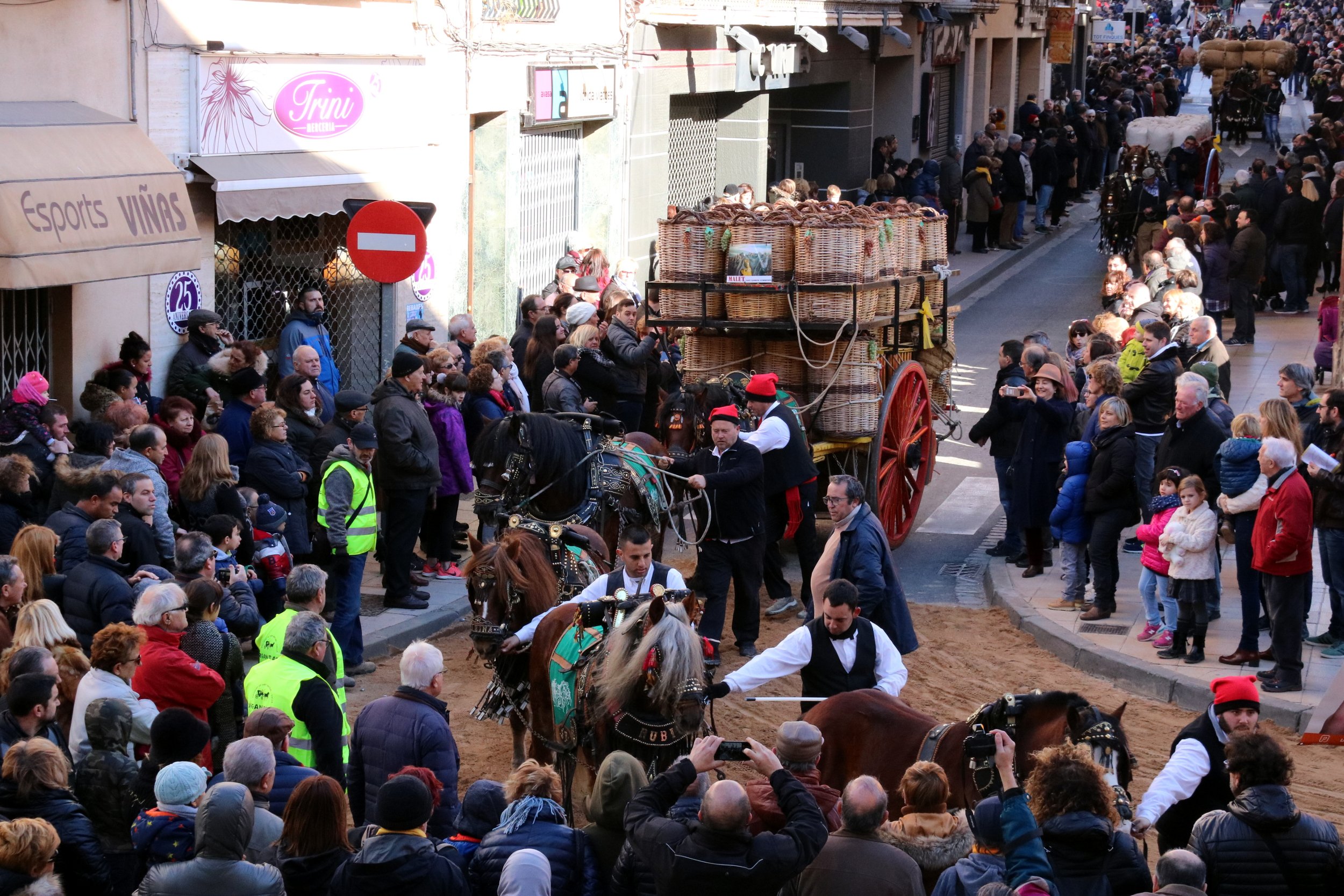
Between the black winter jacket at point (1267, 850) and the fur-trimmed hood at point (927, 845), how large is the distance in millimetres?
810

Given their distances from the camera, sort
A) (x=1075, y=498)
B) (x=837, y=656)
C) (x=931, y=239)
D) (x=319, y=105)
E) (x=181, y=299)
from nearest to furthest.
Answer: (x=837, y=656), (x=1075, y=498), (x=181, y=299), (x=931, y=239), (x=319, y=105)

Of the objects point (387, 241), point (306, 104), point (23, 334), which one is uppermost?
point (306, 104)

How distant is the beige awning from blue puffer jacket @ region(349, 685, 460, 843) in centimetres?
449

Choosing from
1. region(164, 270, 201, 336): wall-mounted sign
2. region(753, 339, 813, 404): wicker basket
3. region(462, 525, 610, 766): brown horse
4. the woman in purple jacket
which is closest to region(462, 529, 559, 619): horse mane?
region(462, 525, 610, 766): brown horse

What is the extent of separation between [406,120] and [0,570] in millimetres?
8036

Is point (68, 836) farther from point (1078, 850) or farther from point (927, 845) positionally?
point (1078, 850)

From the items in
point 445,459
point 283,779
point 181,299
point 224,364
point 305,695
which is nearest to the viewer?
point 283,779

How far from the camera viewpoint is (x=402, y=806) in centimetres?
473

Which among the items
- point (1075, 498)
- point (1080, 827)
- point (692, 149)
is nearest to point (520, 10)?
point (692, 149)

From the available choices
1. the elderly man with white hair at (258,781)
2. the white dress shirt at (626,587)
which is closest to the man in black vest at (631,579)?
the white dress shirt at (626,587)

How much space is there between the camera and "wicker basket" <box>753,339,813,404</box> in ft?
36.4

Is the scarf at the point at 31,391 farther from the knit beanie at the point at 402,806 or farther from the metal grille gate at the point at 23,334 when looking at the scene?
the knit beanie at the point at 402,806

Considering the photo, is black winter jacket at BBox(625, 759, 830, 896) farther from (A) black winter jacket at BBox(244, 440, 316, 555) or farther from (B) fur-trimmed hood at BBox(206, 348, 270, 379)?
(B) fur-trimmed hood at BBox(206, 348, 270, 379)

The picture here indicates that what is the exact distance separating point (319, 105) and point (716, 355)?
422 cm
